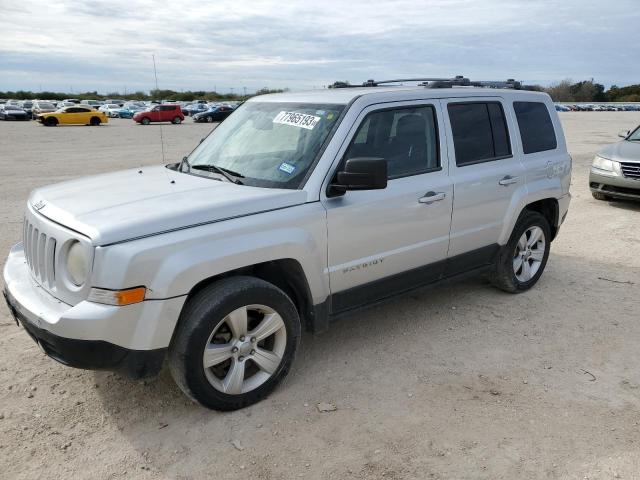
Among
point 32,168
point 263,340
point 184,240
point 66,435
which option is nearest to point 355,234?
point 263,340

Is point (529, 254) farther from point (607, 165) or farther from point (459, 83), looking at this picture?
point (607, 165)

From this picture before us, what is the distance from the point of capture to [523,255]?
17.7 ft

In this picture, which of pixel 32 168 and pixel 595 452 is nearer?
pixel 595 452

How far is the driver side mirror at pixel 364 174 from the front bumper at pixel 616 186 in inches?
281

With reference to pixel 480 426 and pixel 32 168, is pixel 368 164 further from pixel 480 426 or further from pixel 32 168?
pixel 32 168

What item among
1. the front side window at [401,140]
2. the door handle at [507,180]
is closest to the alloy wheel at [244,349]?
the front side window at [401,140]

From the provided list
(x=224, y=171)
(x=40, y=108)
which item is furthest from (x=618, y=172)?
(x=40, y=108)

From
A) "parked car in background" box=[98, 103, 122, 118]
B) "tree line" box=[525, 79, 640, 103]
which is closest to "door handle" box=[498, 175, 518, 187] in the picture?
"parked car in background" box=[98, 103, 122, 118]

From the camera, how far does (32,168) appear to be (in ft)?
46.5

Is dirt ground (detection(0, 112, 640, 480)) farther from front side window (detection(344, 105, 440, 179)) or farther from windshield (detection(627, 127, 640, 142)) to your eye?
windshield (detection(627, 127, 640, 142))

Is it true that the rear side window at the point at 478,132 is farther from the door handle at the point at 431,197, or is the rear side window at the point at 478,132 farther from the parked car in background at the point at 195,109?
the parked car in background at the point at 195,109

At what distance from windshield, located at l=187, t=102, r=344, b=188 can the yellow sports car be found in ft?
115

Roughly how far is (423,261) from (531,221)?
5.10 feet

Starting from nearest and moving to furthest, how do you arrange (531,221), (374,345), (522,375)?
(522,375) → (374,345) → (531,221)
